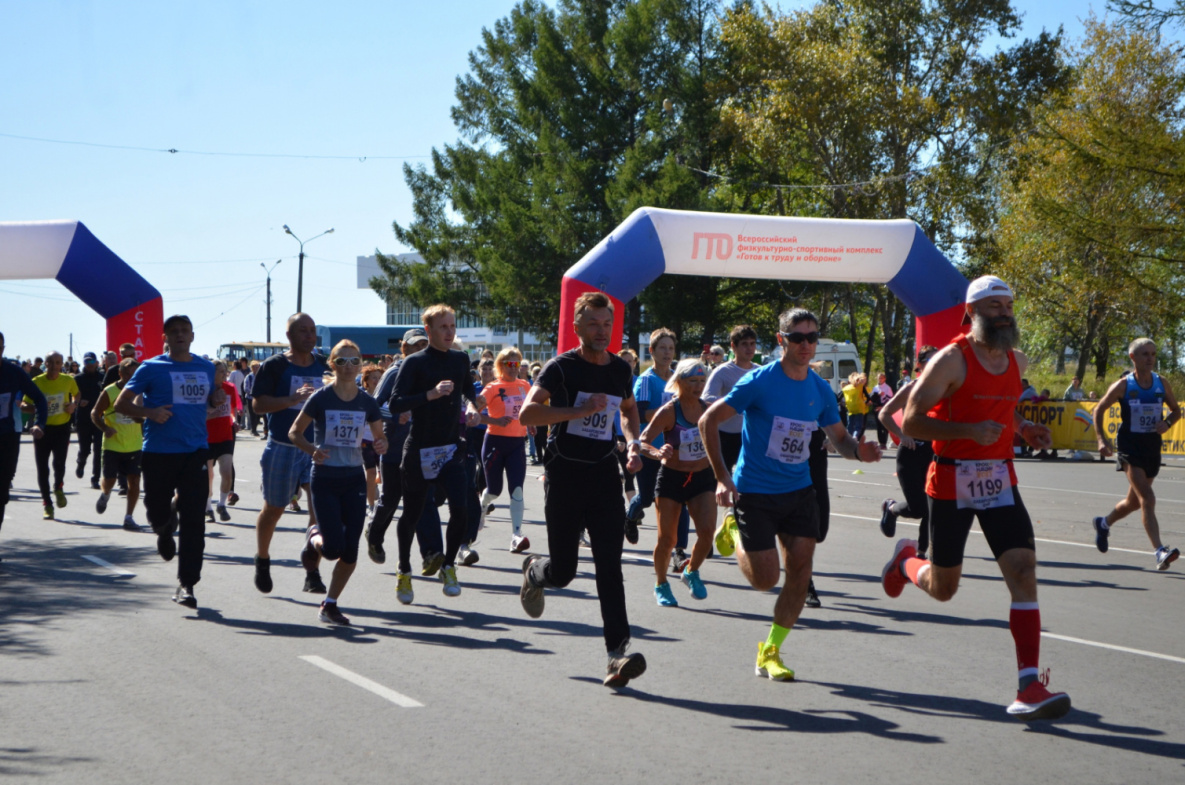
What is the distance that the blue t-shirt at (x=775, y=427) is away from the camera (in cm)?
607

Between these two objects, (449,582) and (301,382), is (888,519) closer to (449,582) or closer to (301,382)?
(449,582)

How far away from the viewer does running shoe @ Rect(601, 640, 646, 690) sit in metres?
5.60

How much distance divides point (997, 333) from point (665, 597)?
11.9 feet

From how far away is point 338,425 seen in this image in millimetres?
7547

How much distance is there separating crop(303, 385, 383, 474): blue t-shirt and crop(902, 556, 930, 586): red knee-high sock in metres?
3.44

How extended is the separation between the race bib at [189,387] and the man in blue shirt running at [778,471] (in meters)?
3.73

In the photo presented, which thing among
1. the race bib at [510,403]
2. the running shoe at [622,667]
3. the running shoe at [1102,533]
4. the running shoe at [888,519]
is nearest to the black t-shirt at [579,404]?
the running shoe at [622,667]

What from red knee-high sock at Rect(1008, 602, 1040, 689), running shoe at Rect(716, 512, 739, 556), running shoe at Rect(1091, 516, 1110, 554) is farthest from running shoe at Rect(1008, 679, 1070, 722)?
running shoe at Rect(1091, 516, 1110, 554)

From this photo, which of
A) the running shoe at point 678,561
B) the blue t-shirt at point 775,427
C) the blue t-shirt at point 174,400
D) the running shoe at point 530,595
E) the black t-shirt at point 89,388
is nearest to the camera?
the blue t-shirt at point 775,427

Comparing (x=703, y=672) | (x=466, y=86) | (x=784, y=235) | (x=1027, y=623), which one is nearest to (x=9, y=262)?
(x=784, y=235)

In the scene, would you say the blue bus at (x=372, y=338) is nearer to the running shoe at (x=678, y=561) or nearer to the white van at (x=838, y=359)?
the white van at (x=838, y=359)

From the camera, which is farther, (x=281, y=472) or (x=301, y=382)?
(x=301, y=382)

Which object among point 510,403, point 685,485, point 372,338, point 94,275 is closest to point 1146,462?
point 685,485

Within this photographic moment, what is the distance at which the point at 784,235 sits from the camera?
727 inches
